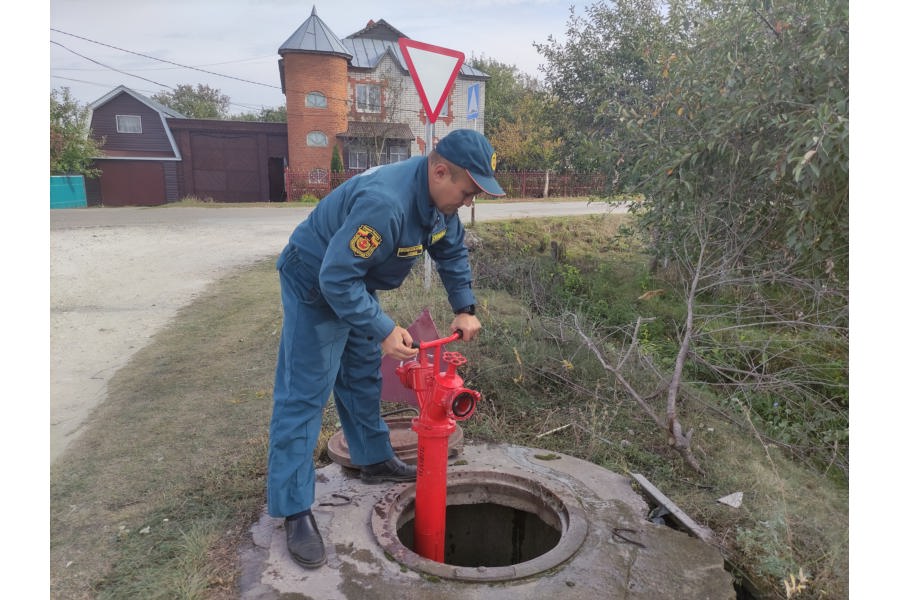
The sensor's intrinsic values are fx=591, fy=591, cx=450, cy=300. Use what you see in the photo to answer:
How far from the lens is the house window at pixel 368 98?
85.6 feet

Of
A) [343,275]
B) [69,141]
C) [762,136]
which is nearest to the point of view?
[343,275]

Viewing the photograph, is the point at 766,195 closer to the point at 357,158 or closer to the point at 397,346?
the point at 397,346

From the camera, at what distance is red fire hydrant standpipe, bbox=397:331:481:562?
2320mm

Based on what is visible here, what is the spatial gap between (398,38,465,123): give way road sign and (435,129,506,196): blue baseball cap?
278 centimetres

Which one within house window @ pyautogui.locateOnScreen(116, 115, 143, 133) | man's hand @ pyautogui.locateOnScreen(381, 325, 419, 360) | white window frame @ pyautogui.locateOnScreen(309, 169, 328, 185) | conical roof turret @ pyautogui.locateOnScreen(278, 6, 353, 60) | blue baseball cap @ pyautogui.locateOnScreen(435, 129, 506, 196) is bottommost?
man's hand @ pyautogui.locateOnScreen(381, 325, 419, 360)

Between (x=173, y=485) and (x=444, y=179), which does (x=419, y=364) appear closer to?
(x=444, y=179)

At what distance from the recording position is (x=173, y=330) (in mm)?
5477

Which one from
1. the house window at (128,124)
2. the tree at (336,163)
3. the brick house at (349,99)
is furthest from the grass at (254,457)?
the house window at (128,124)

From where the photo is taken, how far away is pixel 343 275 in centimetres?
207

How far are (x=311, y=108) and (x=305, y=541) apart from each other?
78.0 ft

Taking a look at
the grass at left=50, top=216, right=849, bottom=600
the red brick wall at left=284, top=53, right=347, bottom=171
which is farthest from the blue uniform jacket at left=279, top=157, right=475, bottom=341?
the red brick wall at left=284, top=53, right=347, bottom=171

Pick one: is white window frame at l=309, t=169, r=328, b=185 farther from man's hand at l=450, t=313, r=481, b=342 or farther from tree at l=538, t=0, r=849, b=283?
man's hand at l=450, t=313, r=481, b=342

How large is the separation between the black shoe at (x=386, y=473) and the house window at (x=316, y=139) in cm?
2330

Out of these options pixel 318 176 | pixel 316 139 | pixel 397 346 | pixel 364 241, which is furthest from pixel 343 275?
pixel 316 139
